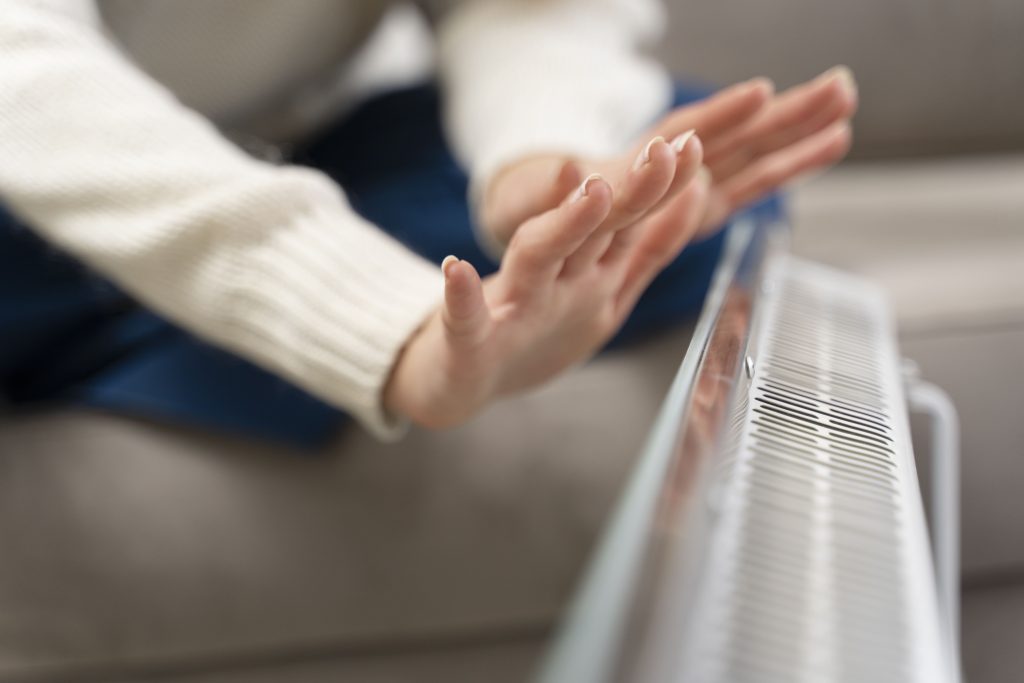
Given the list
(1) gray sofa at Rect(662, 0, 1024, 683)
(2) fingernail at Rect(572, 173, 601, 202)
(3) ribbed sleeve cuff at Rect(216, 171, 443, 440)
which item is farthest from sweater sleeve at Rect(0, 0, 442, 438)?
(1) gray sofa at Rect(662, 0, 1024, 683)

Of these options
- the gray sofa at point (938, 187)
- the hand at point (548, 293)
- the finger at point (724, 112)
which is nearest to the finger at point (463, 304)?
the hand at point (548, 293)

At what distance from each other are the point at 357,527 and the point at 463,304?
240mm

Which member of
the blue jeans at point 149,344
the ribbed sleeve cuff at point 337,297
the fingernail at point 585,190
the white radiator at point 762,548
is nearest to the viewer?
the white radiator at point 762,548

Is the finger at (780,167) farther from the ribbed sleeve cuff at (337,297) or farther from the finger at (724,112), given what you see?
the ribbed sleeve cuff at (337,297)

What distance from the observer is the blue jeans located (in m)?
0.49

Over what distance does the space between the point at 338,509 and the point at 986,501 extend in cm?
32

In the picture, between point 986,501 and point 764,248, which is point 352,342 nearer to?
point 764,248

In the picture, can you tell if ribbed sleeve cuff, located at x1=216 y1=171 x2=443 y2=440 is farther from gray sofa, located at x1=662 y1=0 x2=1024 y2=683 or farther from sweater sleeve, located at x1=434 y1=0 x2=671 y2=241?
gray sofa, located at x1=662 y1=0 x2=1024 y2=683

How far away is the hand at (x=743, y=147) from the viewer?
0.43m

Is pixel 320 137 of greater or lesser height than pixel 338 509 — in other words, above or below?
above

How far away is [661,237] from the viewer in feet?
1.34

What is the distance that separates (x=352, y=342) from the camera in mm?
395

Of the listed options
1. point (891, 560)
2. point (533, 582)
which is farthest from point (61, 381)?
point (891, 560)

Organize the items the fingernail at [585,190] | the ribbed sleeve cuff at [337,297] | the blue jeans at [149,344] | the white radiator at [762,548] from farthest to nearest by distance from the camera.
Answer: the blue jeans at [149,344]
the ribbed sleeve cuff at [337,297]
the fingernail at [585,190]
the white radiator at [762,548]
